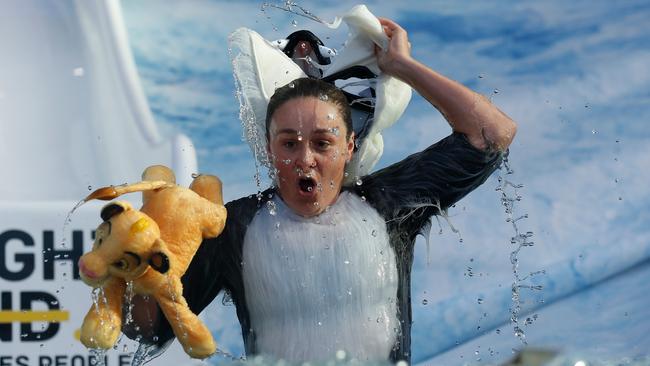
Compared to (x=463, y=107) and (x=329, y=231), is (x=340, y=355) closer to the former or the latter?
(x=329, y=231)

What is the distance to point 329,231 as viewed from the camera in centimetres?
200

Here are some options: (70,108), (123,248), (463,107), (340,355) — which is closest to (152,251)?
(123,248)

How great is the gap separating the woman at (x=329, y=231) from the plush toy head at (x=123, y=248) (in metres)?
0.27

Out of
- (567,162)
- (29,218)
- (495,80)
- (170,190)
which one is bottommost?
(170,190)

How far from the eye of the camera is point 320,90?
204 cm

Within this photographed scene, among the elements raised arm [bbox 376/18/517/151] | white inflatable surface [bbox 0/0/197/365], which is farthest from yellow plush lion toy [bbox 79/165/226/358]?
white inflatable surface [bbox 0/0/197/365]

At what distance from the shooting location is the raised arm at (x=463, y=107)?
1.97m

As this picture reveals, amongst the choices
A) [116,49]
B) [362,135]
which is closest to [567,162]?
[116,49]

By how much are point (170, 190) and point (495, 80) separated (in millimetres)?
3863

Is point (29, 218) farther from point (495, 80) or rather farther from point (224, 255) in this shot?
point (495, 80)

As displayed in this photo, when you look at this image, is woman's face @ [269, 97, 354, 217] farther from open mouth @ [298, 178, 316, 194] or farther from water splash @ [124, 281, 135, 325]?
water splash @ [124, 281, 135, 325]

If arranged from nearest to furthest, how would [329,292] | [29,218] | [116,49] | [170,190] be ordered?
[170,190], [329,292], [29,218], [116,49]

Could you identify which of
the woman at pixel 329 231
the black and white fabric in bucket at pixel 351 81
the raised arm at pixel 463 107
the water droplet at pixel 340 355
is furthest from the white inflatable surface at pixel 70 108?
the water droplet at pixel 340 355

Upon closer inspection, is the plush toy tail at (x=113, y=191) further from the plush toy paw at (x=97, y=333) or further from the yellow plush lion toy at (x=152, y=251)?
the plush toy paw at (x=97, y=333)
